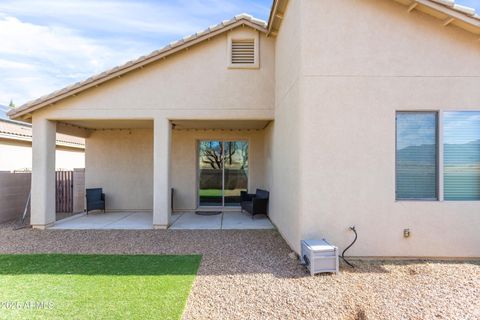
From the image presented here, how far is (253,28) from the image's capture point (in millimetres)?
8922

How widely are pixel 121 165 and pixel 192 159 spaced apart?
334cm

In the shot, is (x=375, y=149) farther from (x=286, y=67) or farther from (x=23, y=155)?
(x=23, y=155)

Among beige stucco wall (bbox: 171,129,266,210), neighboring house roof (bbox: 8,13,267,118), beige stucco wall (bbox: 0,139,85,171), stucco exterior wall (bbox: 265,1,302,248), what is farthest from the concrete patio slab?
beige stucco wall (bbox: 0,139,85,171)

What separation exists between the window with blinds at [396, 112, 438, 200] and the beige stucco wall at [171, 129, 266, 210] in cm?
626

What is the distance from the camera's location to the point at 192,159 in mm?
11680

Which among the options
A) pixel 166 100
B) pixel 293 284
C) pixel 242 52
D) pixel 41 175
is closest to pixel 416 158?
pixel 293 284

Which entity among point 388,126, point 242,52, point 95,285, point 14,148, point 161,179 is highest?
point 242,52

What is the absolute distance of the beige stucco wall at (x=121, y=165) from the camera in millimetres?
11711

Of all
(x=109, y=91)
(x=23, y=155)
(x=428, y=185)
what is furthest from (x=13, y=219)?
(x=428, y=185)

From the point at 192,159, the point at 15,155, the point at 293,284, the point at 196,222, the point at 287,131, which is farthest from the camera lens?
the point at 15,155

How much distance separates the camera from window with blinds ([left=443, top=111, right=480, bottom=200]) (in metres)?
5.90

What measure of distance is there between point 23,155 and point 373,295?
612 inches

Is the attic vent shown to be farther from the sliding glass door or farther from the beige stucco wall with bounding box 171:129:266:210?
the sliding glass door

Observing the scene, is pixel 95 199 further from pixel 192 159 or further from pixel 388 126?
pixel 388 126
